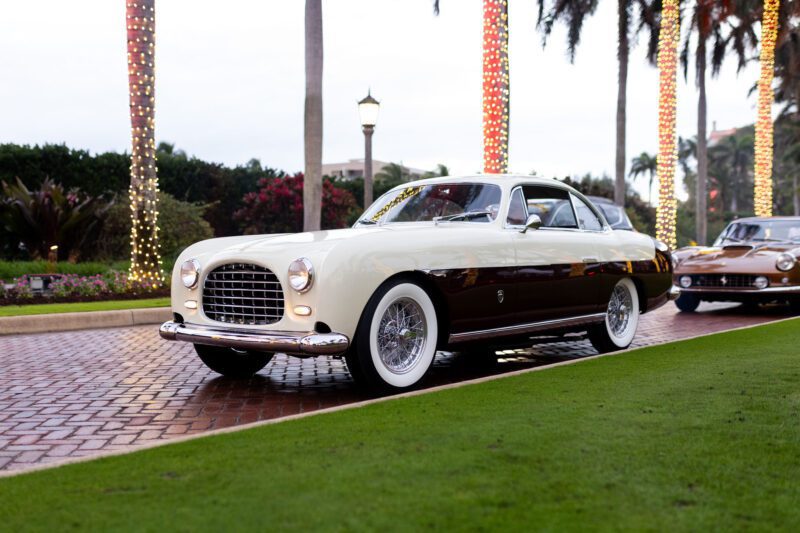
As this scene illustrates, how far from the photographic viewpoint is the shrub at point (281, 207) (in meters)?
25.4

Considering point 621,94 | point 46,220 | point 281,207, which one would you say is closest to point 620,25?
point 621,94

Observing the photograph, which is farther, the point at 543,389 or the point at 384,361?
the point at 384,361

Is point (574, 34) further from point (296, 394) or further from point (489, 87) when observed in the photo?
point (296, 394)

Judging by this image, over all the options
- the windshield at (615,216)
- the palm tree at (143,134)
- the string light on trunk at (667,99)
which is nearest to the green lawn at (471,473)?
the windshield at (615,216)

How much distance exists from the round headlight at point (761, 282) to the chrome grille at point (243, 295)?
8311 mm

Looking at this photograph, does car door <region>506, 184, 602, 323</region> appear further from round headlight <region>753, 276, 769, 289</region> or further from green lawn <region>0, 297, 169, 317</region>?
green lawn <region>0, 297, 169, 317</region>

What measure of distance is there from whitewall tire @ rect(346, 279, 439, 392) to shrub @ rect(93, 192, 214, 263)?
574 inches

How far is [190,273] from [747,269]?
27.9ft

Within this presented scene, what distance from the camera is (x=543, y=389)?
5.54 meters

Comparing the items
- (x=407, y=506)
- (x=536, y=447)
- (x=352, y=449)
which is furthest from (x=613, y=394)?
(x=407, y=506)

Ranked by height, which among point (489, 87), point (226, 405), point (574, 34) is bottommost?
point (226, 405)

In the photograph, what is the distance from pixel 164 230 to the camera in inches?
819

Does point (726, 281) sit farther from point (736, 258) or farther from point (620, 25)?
point (620, 25)

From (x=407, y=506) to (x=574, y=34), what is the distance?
92.7 ft
